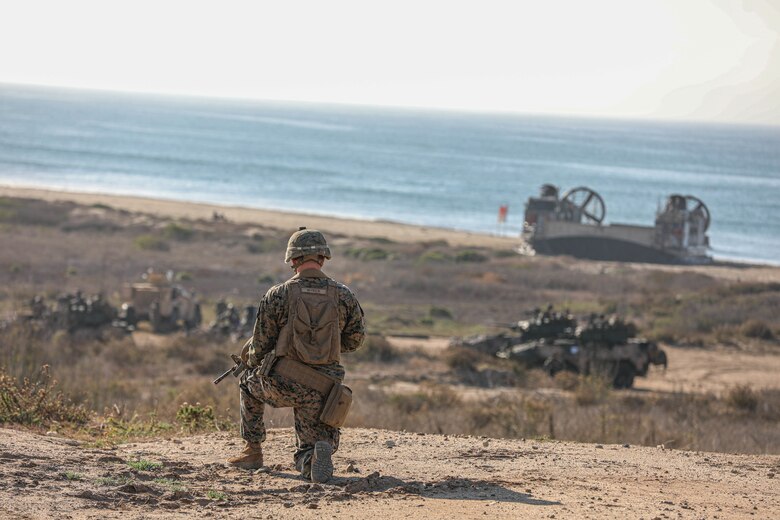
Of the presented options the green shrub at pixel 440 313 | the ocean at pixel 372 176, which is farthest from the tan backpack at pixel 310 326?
the ocean at pixel 372 176

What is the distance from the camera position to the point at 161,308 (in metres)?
25.2

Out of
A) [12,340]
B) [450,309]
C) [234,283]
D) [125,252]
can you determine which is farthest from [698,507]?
[125,252]

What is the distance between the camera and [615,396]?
19.0m

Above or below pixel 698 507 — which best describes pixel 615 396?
below

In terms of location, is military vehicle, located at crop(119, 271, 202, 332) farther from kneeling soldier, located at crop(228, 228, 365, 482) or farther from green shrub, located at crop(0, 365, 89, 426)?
kneeling soldier, located at crop(228, 228, 365, 482)

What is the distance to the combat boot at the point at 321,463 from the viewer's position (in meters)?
7.55

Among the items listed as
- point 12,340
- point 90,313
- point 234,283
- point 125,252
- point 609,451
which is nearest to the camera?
point 609,451

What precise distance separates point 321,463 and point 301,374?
0.59m

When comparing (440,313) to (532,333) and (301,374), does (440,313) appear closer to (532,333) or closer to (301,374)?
(532,333)

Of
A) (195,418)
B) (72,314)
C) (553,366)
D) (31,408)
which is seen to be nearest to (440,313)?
(553,366)

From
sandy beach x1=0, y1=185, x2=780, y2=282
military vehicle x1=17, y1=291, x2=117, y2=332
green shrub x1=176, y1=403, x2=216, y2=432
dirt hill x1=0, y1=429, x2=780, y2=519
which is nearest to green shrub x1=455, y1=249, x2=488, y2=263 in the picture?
sandy beach x1=0, y1=185, x2=780, y2=282

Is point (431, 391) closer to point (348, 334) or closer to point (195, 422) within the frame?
point (195, 422)

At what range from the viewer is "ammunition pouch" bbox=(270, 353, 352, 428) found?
762 cm

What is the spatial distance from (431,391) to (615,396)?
9.97 ft
